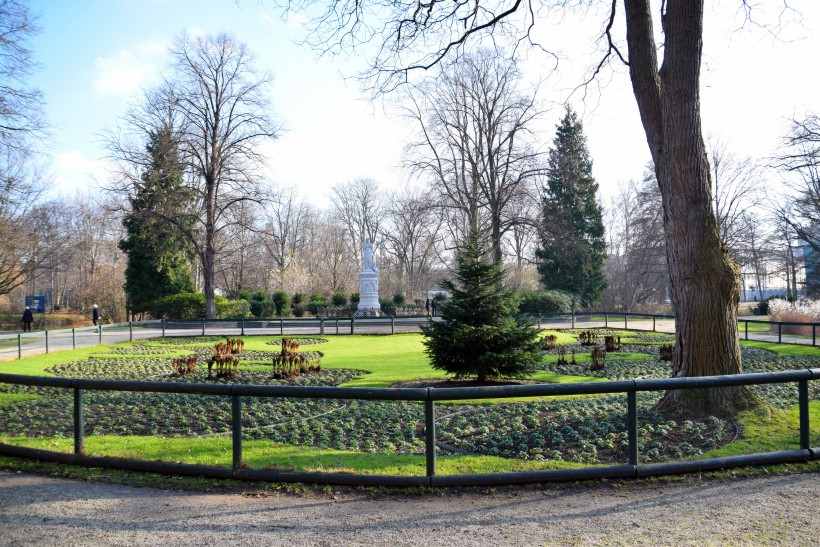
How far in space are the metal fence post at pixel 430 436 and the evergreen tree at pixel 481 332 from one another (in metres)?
8.23

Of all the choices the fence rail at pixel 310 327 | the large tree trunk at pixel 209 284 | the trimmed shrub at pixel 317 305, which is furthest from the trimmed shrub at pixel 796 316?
the trimmed shrub at pixel 317 305

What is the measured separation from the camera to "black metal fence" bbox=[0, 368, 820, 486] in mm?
5969

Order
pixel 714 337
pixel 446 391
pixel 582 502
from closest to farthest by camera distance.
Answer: pixel 582 502 → pixel 446 391 → pixel 714 337

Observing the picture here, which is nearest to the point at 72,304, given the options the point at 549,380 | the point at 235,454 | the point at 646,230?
the point at 646,230

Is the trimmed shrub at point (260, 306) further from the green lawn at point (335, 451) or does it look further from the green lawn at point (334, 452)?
the green lawn at point (334, 452)

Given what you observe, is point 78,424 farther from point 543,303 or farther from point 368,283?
point 368,283

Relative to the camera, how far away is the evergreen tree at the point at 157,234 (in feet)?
154

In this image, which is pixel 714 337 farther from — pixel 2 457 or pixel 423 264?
pixel 423 264

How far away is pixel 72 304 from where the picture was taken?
262ft

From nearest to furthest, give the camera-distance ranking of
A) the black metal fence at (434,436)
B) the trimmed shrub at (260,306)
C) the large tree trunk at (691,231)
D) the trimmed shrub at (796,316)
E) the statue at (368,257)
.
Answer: the black metal fence at (434,436) → the large tree trunk at (691,231) → the trimmed shrub at (796,316) → the statue at (368,257) → the trimmed shrub at (260,306)

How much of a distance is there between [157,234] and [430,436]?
1754 inches

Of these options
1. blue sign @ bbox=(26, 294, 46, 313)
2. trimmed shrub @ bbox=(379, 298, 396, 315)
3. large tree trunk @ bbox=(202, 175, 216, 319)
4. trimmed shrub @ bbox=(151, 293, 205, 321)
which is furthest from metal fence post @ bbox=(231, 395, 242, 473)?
blue sign @ bbox=(26, 294, 46, 313)

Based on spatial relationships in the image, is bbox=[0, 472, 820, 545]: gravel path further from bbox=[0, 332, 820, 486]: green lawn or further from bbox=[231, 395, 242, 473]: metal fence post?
bbox=[0, 332, 820, 486]: green lawn

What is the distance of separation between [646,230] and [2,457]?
5816 centimetres
